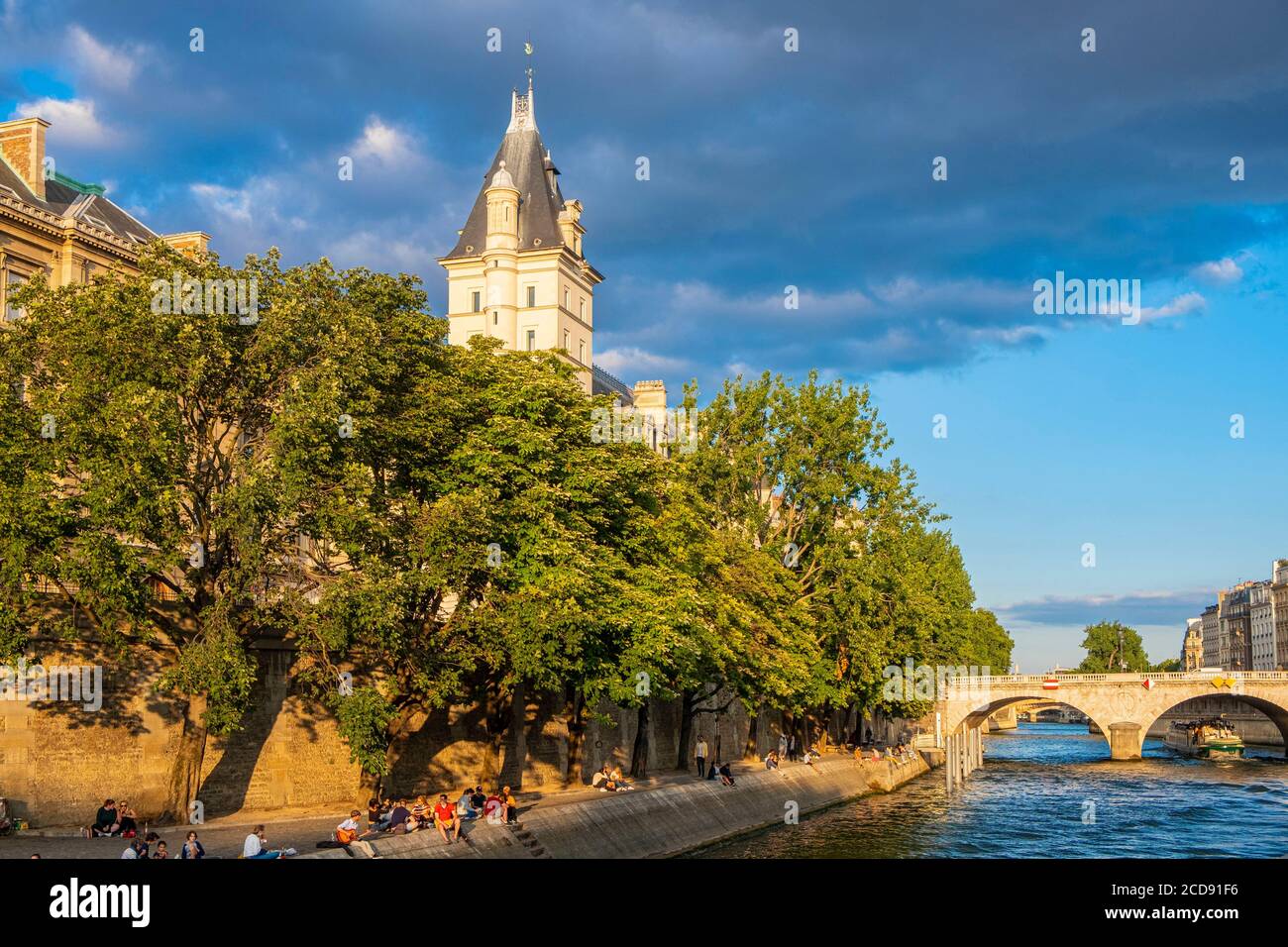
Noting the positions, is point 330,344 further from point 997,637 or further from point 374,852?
point 997,637

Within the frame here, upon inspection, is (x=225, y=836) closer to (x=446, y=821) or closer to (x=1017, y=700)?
(x=446, y=821)

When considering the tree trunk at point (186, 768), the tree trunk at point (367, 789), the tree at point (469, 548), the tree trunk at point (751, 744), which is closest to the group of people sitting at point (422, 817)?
the tree at point (469, 548)

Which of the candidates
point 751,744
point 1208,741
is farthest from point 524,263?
point 1208,741

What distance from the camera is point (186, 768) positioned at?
3384 cm

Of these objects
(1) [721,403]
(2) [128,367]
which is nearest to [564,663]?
(2) [128,367]

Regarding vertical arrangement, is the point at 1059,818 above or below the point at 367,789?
below

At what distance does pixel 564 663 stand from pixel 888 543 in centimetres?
3506

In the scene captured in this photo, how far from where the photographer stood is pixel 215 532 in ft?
107

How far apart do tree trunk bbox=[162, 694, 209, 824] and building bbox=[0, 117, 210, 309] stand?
19315mm

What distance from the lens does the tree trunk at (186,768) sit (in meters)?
33.6

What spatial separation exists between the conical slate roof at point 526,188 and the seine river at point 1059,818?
39.7 metres

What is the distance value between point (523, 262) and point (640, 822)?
47.0 metres

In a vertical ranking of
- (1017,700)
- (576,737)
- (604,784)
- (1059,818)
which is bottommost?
(1059,818)

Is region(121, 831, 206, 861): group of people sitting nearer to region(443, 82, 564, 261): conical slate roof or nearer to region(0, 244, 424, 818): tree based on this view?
region(0, 244, 424, 818): tree
